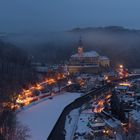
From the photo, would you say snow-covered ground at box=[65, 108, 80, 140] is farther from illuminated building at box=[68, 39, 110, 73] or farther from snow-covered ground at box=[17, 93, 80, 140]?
illuminated building at box=[68, 39, 110, 73]

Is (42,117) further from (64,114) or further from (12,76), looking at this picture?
(12,76)

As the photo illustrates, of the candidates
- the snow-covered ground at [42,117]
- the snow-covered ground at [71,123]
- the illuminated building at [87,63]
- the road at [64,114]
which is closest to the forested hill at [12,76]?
the snow-covered ground at [42,117]

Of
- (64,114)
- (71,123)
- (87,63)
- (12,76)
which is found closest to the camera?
(71,123)

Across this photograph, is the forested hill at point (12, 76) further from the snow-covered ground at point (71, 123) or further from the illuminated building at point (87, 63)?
the illuminated building at point (87, 63)

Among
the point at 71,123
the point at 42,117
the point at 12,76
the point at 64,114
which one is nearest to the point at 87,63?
the point at 12,76

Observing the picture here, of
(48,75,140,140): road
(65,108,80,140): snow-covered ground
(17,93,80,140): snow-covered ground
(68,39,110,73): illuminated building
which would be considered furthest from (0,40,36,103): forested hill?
(68,39,110,73): illuminated building

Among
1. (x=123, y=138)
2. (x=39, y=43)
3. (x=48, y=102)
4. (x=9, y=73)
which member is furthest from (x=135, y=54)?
(x=123, y=138)

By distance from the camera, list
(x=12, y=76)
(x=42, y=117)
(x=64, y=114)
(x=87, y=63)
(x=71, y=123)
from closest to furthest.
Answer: (x=71, y=123) < (x=42, y=117) < (x=64, y=114) < (x=12, y=76) < (x=87, y=63)

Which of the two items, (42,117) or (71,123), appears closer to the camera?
(71,123)
